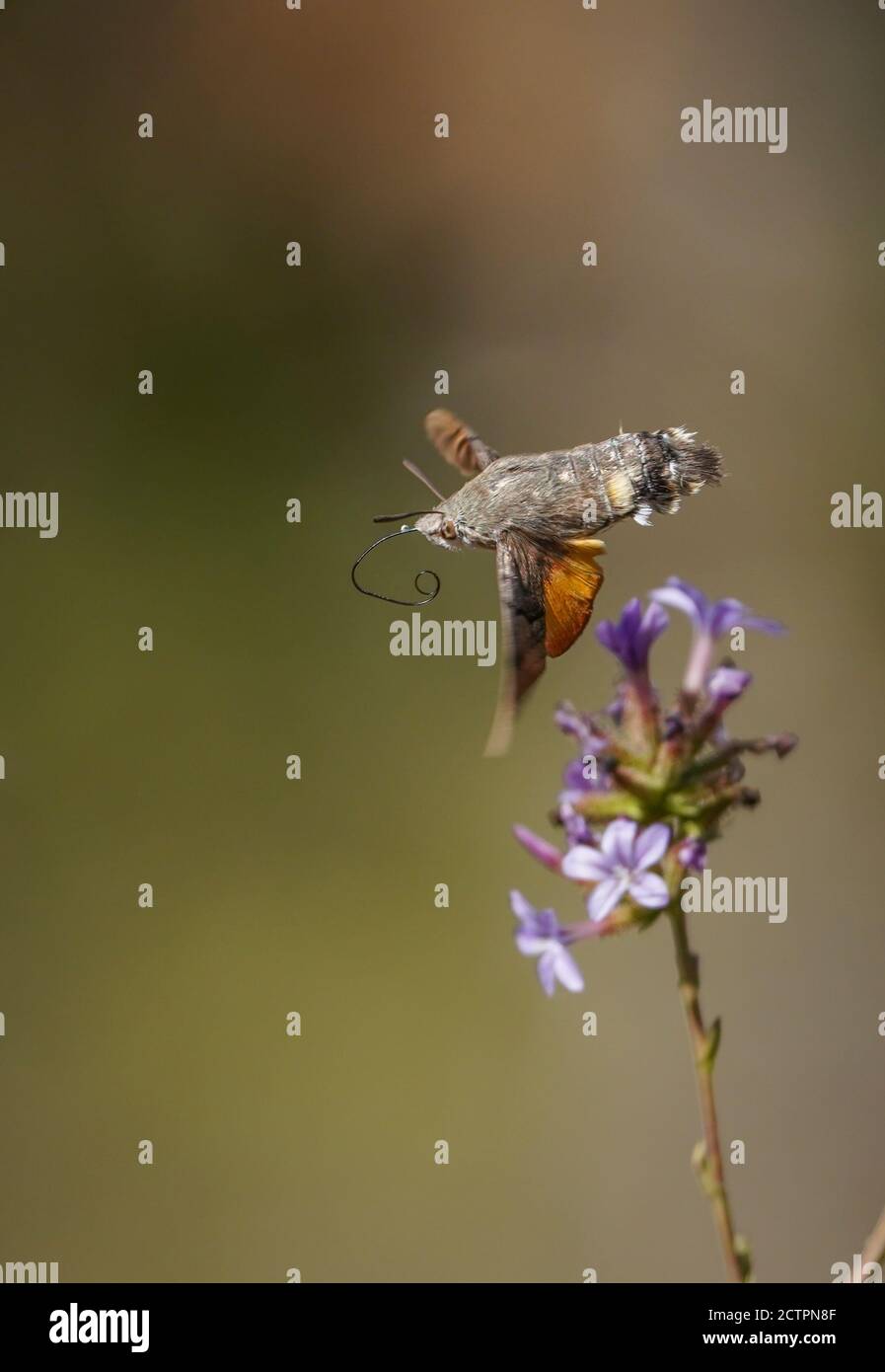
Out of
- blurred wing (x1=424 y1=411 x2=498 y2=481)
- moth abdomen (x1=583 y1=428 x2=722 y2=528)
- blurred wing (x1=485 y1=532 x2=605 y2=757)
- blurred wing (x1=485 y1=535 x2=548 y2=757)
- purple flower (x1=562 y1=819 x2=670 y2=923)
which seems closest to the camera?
purple flower (x1=562 y1=819 x2=670 y2=923)

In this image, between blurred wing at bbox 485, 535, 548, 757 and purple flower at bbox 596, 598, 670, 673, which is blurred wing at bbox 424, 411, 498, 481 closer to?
blurred wing at bbox 485, 535, 548, 757

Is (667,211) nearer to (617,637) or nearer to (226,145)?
(226,145)

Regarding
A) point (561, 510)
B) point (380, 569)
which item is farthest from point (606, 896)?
point (380, 569)

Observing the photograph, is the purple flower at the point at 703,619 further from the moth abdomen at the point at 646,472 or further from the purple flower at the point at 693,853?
the moth abdomen at the point at 646,472

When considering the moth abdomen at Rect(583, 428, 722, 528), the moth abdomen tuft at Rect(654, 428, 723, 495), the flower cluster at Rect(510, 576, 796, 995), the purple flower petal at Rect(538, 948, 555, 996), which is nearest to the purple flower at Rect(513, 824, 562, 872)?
the flower cluster at Rect(510, 576, 796, 995)

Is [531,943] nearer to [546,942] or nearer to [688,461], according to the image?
[546,942]

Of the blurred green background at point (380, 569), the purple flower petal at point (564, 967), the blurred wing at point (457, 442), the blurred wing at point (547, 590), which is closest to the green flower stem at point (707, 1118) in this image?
the purple flower petal at point (564, 967)
